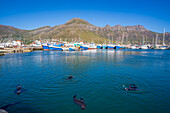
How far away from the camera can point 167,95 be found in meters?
11.0

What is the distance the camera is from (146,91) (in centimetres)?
1193

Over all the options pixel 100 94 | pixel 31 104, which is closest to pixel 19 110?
pixel 31 104

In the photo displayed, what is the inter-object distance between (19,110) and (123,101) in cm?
879

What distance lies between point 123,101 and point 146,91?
394cm

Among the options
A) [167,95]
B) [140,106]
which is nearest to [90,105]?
[140,106]

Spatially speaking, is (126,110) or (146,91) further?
(146,91)

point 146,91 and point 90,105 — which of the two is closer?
point 90,105

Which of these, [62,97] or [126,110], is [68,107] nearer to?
[62,97]

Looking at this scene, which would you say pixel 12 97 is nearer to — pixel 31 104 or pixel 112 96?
pixel 31 104

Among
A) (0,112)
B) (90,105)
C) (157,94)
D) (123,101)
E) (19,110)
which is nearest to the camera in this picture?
(0,112)

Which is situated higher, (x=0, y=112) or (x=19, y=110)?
(x=0, y=112)

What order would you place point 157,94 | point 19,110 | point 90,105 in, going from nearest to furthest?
point 19,110
point 90,105
point 157,94

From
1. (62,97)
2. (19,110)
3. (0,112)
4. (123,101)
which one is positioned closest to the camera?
(0,112)

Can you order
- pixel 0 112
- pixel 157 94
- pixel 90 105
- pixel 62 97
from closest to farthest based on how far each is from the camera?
pixel 0 112 → pixel 90 105 → pixel 62 97 → pixel 157 94
